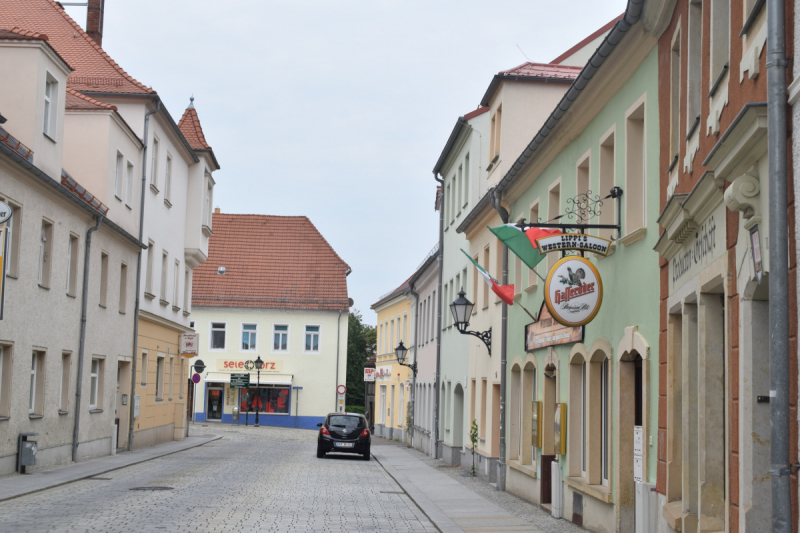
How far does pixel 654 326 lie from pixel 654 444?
Result: 4.30 feet

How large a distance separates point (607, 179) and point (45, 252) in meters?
12.9

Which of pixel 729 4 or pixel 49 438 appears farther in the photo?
pixel 49 438

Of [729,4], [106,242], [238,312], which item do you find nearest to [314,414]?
[238,312]

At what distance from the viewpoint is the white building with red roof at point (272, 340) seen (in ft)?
190

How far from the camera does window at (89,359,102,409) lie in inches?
1001

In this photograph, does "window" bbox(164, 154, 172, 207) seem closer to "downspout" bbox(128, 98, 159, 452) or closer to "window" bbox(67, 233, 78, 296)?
"downspout" bbox(128, 98, 159, 452)

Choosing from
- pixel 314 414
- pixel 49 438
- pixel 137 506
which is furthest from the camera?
pixel 314 414

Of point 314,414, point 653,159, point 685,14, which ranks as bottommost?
point 314,414

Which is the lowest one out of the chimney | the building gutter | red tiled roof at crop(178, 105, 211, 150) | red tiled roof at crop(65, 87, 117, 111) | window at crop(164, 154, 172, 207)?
the building gutter

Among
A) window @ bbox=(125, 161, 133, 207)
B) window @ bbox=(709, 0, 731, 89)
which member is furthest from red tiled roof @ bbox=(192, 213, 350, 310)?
window @ bbox=(709, 0, 731, 89)

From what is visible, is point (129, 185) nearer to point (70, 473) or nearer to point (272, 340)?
point (70, 473)

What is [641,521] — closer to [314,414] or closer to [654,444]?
[654,444]

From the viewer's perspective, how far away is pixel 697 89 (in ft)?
29.9

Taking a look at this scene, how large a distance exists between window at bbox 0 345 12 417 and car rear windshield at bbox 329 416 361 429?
13.2 meters
